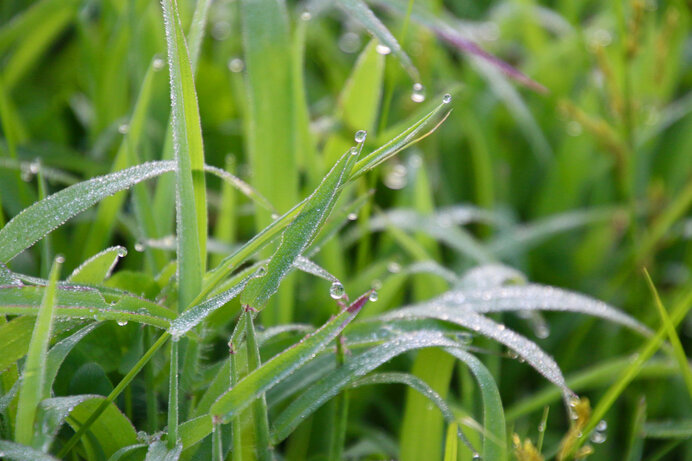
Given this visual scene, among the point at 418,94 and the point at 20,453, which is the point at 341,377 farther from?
the point at 418,94

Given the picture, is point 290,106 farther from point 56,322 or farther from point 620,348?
point 620,348

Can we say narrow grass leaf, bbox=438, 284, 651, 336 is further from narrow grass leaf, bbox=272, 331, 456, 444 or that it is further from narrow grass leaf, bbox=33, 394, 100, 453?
narrow grass leaf, bbox=33, 394, 100, 453

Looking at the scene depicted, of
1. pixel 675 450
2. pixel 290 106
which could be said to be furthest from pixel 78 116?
pixel 675 450

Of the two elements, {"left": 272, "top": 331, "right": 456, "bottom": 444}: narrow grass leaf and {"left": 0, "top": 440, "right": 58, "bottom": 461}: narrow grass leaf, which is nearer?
{"left": 0, "top": 440, "right": 58, "bottom": 461}: narrow grass leaf

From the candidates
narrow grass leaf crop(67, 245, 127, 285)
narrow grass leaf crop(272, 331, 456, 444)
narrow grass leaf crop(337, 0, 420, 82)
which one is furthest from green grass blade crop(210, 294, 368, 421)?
narrow grass leaf crop(337, 0, 420, 82)

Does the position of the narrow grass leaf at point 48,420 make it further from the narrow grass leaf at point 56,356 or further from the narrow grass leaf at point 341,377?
the narrow grass leaf at point 341,377
